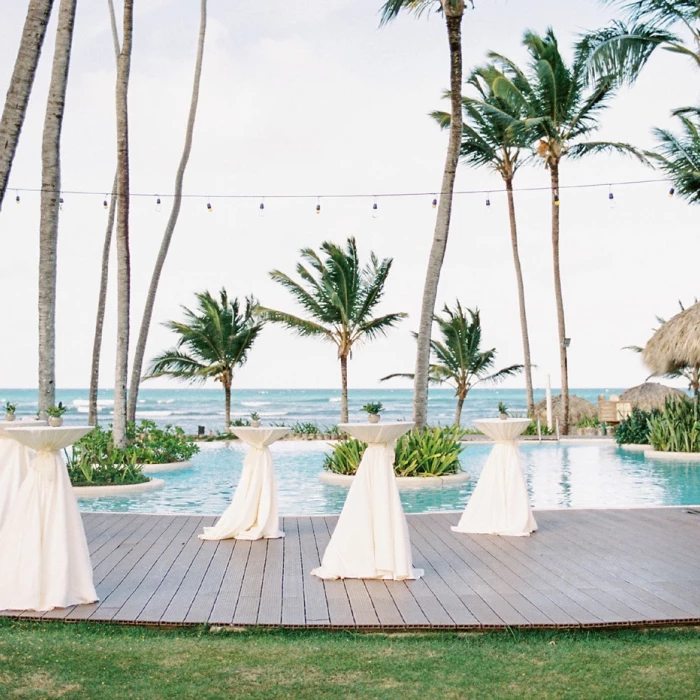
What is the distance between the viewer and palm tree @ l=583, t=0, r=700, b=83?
1129cm

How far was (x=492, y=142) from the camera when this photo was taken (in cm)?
1688

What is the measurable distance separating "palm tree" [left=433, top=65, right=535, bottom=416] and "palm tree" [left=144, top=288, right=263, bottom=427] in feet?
16.7

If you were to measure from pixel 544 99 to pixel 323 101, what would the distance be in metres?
4.92

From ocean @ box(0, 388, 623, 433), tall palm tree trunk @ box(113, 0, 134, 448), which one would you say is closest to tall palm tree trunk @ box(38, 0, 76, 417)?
tall palm tree trunk @ box(113, 0, 134, 448)

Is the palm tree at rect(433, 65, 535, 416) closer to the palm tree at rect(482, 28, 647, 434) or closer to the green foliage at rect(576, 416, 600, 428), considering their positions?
the palm tree at rect(482, 28, 647, 434)

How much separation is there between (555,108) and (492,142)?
1521 millimetres

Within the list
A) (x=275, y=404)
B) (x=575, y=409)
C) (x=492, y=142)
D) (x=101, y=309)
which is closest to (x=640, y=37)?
(x=492, y=142)

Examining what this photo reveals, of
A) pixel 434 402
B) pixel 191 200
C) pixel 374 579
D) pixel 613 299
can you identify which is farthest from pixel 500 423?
pixel 434 402

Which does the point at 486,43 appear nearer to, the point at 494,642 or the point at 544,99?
the point at 544,99

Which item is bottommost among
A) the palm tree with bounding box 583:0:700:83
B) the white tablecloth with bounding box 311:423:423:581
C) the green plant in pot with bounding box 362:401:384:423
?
the white tablecloth with bounding box 311:423:423:581

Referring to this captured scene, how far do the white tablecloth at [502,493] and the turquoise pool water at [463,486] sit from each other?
1.82m

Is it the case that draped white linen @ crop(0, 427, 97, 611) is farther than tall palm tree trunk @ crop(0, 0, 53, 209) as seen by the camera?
No

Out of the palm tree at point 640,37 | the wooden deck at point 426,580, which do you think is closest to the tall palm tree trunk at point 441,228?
the palm tree at point 640,37

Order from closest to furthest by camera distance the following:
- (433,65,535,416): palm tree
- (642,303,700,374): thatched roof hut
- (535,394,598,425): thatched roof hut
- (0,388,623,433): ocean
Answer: (642,303,700,374): thatched roof hut
(433,65,535,416): palm tree
(535,394,598,425): thatched roof hut
(0,388,623,433): ocean
